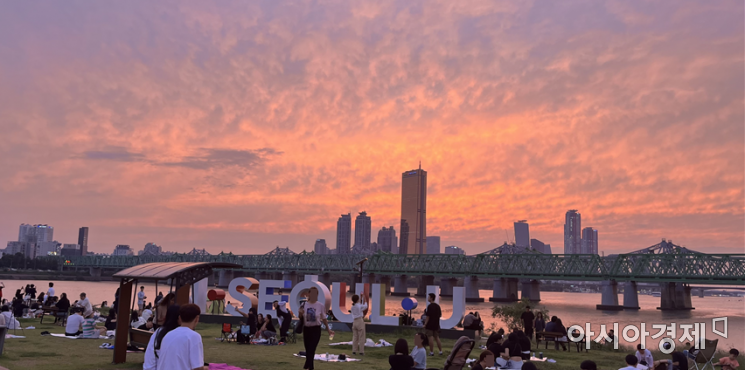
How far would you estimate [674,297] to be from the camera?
134 meters

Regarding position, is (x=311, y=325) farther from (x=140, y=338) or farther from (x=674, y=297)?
(x=674, y=297)

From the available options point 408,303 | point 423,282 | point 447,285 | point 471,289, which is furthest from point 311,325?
point 423,282

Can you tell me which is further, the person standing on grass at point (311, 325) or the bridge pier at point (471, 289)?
the bridge pier at point (471, 289)

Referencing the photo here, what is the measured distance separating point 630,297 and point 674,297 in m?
12.1

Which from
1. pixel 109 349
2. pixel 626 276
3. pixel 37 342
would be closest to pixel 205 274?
pixel 109 349

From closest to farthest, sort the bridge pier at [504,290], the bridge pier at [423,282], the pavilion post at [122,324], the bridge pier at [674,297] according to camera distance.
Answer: the pavilion post at [122,324], the bridge pier at [674,297], the bridge pier at [504,290], the bridge pier at [423,282]

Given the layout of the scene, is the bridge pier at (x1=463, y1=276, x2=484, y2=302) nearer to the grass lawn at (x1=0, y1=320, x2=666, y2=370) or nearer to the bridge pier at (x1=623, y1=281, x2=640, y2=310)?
the bridge pier at (x1=623, y1=281, x2=640, y2=310)

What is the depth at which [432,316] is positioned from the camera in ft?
73.9

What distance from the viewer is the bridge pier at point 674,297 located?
132875mm

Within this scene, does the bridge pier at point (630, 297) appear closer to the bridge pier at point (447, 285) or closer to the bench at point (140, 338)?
the bridge pier at point (447, 285)

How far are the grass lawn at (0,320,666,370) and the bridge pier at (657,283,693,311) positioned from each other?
121m

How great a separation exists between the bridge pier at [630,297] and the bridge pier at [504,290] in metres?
37.2

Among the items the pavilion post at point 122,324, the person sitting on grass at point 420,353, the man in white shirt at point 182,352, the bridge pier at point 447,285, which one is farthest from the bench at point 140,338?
the bridge pier at point 447,285

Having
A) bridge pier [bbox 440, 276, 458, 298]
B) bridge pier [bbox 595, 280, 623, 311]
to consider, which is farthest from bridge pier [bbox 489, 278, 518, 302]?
bridge pier [bbox 595, 280, 623, 311]
